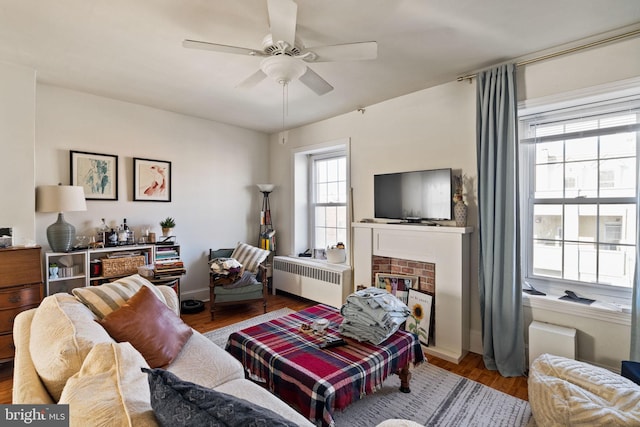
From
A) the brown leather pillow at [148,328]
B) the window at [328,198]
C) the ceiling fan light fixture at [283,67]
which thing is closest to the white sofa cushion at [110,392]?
the brown leather pillow at [148,328]

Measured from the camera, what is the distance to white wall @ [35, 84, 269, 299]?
3.25 m

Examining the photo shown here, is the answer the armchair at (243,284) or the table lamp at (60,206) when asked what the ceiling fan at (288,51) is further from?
the armchair at (243,284)

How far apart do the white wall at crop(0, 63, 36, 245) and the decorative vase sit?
12.8 ft

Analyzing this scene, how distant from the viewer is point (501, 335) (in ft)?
8.41

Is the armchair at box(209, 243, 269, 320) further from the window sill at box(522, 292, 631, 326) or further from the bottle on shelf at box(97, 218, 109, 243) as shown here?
the window sill at box(522, 292, 631, 326)

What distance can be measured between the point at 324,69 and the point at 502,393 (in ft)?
9.65

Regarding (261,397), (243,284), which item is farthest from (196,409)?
(243,284)

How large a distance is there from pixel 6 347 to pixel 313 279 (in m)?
2.95

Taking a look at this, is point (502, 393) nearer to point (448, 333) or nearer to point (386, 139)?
point (448, 333)

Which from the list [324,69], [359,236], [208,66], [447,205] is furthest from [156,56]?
[447,205]

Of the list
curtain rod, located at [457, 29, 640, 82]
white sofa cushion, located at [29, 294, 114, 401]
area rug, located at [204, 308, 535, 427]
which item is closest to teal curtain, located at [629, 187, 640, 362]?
area rug, located at [204, 308, 535, 427]

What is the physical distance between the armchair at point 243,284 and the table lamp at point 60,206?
144 centimetres

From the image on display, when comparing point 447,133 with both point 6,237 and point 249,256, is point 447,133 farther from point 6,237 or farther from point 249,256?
point 6,237

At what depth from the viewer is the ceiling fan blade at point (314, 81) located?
215cm
